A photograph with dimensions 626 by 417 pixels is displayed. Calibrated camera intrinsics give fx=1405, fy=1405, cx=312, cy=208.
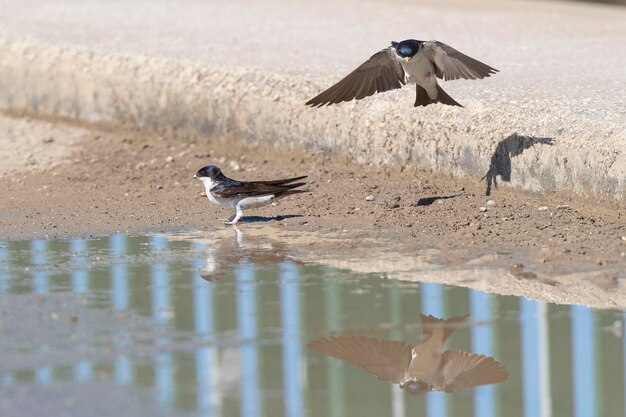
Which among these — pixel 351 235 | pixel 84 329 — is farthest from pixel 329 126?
pixel 84 329

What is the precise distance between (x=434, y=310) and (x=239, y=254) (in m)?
1.40

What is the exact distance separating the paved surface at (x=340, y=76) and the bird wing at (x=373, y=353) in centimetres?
229

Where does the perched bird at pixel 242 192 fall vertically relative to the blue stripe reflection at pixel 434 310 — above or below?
above

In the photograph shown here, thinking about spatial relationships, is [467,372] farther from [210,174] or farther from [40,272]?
[210,174]

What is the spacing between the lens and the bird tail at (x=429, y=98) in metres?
7.63

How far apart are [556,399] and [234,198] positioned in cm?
316

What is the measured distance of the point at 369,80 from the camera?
25.2ft

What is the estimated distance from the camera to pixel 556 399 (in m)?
4.38

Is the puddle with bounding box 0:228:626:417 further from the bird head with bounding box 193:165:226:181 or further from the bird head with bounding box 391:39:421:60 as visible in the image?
the bird head with bounding box 391:39:421:60

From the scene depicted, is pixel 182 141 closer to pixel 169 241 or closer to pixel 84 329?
pixel 169 241

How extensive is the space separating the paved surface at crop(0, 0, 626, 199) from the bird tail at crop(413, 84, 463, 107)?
17 cm

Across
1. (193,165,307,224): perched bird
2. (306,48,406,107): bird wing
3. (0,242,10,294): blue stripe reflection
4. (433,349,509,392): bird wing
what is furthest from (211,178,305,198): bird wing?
(433,349,509,392): bird wing

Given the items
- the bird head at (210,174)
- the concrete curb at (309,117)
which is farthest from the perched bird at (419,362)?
the bird head at (210,174)

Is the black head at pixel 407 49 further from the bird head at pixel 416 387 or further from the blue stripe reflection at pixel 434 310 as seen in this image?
the bird head at pixel 416 387
